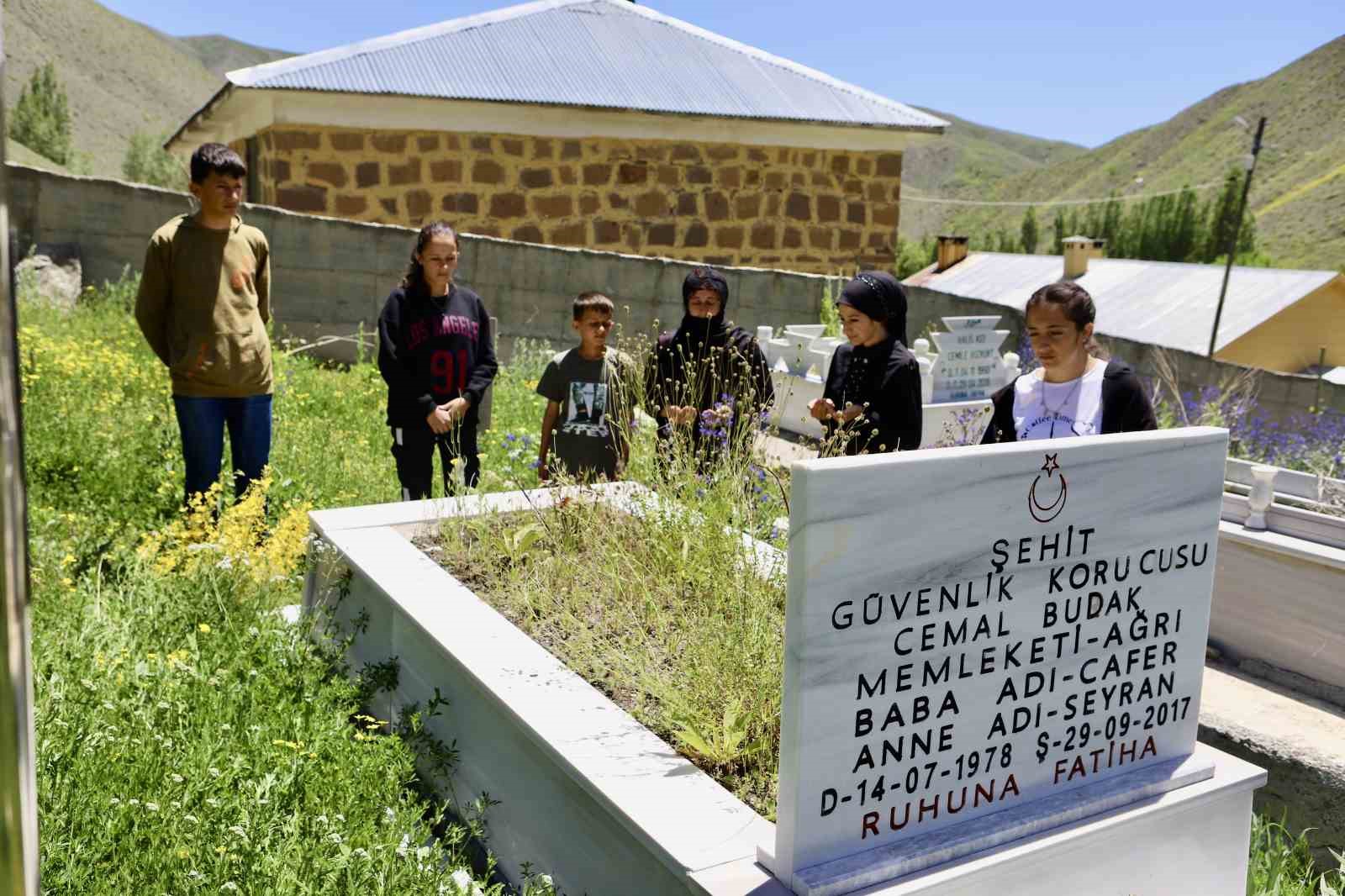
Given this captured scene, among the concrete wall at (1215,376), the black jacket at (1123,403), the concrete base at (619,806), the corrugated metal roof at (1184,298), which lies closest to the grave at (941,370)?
the concrete wall at (1215,376)

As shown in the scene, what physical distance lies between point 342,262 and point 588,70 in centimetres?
514

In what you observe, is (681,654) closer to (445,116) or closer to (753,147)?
(445,116)

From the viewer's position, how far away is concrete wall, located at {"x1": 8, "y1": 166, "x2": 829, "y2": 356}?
421 inches

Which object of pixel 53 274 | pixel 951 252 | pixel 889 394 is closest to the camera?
pixel 889 394

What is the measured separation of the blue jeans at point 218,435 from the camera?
17.4ft

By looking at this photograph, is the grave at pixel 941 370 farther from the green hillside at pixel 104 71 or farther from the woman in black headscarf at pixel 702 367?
the green hillside at pixel 104 71

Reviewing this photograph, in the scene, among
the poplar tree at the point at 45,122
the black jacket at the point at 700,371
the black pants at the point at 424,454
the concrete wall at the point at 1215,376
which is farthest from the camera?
the poplar tree at the point at 45,122

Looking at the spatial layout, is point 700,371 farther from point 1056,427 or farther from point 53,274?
point 53,274

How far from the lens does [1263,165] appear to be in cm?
10331

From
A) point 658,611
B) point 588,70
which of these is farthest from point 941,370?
point 658,611

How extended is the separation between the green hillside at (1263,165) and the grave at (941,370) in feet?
234

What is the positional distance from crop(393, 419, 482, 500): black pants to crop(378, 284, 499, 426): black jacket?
73mm

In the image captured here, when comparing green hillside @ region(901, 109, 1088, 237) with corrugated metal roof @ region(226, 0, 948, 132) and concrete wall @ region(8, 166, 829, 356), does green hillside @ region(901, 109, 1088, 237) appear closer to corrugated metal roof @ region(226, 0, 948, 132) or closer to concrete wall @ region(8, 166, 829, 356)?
corrugated metal roof @ region(226, 0, 948, 132)

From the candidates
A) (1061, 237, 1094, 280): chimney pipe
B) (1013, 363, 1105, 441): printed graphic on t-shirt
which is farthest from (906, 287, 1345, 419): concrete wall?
(1061, 237, 1094, 280): chimney pipe
